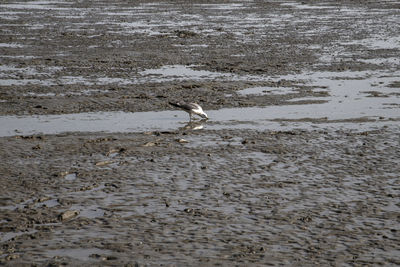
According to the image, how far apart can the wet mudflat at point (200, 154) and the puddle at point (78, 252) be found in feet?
0.08

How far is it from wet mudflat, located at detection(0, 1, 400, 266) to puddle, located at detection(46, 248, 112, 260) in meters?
0.02

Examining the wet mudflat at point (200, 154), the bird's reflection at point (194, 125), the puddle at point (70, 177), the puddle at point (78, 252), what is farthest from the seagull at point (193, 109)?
the puddle at point (78, 252)

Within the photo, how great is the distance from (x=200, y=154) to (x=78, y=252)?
16.4ft

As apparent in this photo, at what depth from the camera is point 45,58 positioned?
79.0ft

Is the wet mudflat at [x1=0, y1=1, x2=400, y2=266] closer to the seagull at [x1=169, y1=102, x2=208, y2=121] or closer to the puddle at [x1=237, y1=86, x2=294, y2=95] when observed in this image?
the puddle at [x1=237, y1=86, x2=294, y2=95]

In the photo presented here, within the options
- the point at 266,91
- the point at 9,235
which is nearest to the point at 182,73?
the point at 266,91

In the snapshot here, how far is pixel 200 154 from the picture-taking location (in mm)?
12258

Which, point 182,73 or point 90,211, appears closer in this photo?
point 90,211

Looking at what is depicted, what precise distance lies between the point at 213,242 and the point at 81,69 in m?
14.9

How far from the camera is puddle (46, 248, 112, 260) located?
743 cm

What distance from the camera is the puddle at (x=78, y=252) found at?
24.4ft

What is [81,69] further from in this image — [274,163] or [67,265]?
[67,265]

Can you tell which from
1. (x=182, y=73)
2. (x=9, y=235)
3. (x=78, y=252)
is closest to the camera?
(x=78, y=252)

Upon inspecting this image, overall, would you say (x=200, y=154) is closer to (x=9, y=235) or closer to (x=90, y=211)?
(x=90, y=211)
